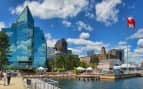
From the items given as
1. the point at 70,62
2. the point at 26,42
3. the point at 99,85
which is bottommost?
the point at 99,85

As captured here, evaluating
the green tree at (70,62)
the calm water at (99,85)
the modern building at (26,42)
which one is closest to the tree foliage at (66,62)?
the green tree at (70,62)

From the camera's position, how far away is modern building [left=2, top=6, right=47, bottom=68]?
127188 mm

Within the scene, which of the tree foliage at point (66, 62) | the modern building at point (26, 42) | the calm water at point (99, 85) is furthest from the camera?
the tree foliage at point (66, 62)

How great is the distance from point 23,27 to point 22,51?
18.6 m

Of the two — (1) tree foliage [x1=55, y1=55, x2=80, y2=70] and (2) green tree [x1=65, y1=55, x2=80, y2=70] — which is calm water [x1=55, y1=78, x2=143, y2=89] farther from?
(1) tree foliage [x1=55, y1=55, x2=80, y2=70]

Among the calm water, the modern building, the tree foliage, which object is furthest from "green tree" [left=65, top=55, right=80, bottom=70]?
the calm water

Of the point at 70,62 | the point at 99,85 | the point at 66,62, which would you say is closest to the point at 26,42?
the point at 66,62

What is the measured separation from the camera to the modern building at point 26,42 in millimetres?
127188

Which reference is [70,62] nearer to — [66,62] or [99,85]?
[66,62]

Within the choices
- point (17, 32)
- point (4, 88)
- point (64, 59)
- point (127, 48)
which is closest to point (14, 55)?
point (17, 32)

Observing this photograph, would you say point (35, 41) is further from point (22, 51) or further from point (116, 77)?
point (116, 77)

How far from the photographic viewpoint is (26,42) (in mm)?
127625

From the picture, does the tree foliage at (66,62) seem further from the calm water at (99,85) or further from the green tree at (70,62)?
the calm water at (99,85)

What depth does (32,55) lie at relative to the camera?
131 metres
